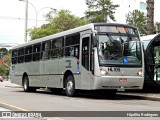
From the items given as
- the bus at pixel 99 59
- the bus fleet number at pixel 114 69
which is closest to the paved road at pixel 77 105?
the bus at pixel 99 59

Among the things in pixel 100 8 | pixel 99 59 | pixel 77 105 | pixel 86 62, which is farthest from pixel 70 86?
pixel 100 8

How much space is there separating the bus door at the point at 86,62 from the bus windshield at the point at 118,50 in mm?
634

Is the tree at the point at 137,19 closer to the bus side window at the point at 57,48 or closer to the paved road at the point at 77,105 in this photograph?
A: the bus side window at the point at 57,48

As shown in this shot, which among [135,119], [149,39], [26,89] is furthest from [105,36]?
[26,89]

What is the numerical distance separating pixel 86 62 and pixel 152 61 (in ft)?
13.2

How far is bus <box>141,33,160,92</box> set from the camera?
20672 mm

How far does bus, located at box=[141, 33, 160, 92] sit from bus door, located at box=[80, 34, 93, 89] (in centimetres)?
354

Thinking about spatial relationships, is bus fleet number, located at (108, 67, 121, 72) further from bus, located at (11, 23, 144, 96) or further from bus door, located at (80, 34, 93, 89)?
bus door, located at (80, 34, 93, 89)

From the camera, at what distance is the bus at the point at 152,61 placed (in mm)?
20672

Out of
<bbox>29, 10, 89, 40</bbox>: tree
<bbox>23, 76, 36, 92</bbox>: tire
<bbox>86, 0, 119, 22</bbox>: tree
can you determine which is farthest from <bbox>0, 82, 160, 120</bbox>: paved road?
<bbox>86, 0, 119, 22</bbox>: tree

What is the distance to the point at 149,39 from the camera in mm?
21266

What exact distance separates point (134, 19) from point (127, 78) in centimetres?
5538

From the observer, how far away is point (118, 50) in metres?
18.3

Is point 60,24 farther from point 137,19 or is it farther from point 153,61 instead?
point 137,19
